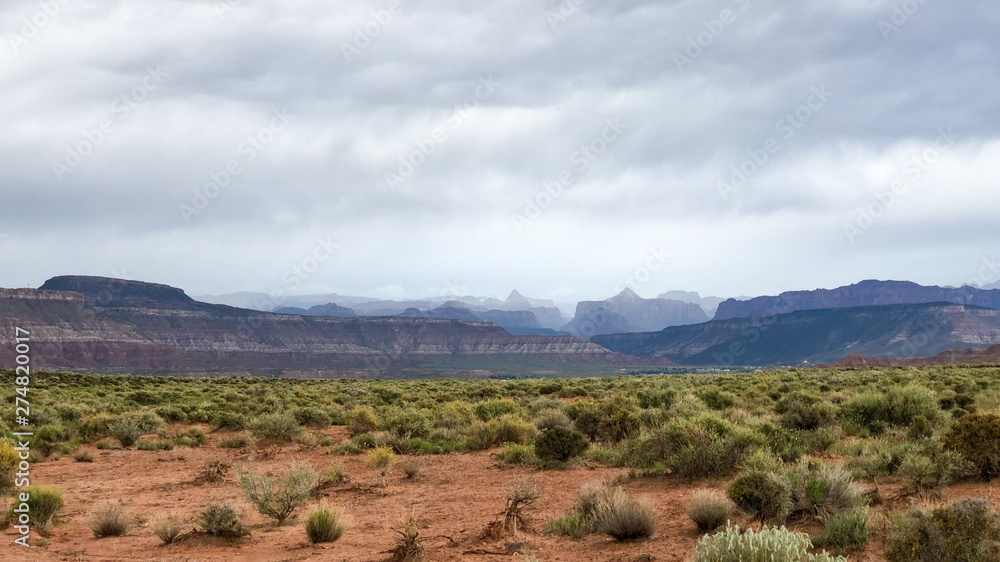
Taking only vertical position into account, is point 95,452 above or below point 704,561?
below

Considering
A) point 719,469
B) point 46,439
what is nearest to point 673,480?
point 719,469

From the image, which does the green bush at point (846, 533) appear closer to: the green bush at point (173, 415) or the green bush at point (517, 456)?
the green bush at point (517, 456)

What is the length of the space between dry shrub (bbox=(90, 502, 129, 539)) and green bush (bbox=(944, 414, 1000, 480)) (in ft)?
43.0

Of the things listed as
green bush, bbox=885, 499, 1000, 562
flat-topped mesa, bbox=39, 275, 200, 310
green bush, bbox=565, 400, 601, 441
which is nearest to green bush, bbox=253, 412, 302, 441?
green bush, bbox=565, 400, 601, 441

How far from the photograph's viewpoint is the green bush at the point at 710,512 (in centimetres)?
846

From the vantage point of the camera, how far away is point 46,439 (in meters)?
19.6

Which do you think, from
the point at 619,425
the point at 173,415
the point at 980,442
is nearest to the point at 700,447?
the point at 980,442

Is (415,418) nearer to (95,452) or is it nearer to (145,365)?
(95,452)

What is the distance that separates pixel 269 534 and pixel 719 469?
783 cm

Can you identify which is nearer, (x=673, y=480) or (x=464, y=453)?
(x=673, y=480)

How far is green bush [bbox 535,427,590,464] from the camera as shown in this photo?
14.2 m

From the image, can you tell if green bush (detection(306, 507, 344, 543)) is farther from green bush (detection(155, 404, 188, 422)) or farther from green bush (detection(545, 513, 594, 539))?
green bush (detection(155, 404, 188, 422))

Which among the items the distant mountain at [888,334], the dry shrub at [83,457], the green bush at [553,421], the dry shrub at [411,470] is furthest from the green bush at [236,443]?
the distant mountain at [888,334]

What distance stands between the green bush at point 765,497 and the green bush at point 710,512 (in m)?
0.27
